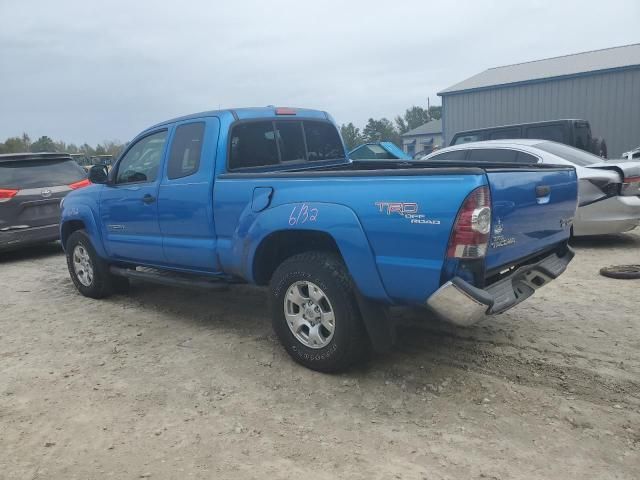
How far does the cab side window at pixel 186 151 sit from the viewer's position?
175 inches

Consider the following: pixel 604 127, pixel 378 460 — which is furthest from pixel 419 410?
pixel 604 127

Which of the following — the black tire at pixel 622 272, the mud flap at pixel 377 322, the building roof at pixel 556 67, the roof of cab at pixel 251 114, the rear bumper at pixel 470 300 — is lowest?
the black tire at pixel 622 272

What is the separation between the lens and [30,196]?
8414mm

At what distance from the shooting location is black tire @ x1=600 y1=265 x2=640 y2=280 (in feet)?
18.2

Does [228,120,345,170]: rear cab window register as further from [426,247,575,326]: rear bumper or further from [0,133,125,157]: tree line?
[0,133,125,157]: tree line

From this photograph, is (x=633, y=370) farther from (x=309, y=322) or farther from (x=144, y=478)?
(x=144, y=478)

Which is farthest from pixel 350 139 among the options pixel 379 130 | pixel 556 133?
pixel 556 133

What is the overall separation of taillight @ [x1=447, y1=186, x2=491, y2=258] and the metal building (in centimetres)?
1836

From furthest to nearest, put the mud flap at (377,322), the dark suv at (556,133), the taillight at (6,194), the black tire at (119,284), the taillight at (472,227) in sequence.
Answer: the dark suv at (556,133)
the taillight at (6,194)
the black tire at (119,284)
the mud flap at (377,322)
the taillight at (472,227)

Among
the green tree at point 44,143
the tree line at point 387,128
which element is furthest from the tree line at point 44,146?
the tree line at point 387,128

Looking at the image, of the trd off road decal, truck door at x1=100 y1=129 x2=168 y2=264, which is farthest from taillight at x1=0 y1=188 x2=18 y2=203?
the trd off road decal

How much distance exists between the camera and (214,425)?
3.11 meters

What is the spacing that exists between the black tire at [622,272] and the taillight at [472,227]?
349 centimetres

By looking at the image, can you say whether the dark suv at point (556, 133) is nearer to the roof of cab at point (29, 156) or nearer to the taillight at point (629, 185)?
the taillight at point (629, 185)
